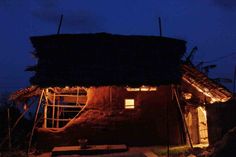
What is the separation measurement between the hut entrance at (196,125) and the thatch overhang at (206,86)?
0.94 metres

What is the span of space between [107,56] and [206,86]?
482cm

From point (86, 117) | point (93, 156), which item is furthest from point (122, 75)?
point (93, 156)

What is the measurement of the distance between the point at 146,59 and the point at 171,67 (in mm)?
1201

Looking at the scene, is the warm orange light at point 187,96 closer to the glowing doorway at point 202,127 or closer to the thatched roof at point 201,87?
the thatched roof at point 201,87

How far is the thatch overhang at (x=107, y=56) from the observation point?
15.2 metres

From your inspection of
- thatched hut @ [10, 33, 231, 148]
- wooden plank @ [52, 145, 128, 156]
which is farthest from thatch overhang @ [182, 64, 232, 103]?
wooden plank @ [52, 145, 128, 156]

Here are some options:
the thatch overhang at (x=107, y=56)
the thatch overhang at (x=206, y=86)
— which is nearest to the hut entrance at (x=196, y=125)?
the thatch overhang at (x=206, y=86)

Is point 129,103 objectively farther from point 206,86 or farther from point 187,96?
point 206,86

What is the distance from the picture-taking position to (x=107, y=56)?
624 inches

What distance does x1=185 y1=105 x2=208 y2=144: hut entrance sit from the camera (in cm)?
1653

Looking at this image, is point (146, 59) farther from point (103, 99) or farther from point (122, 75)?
point (103, 99)

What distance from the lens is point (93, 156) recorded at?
45.6 feet

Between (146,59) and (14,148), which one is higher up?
(146,59)

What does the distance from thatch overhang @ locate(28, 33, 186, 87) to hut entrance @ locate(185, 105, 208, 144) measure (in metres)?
2.32
